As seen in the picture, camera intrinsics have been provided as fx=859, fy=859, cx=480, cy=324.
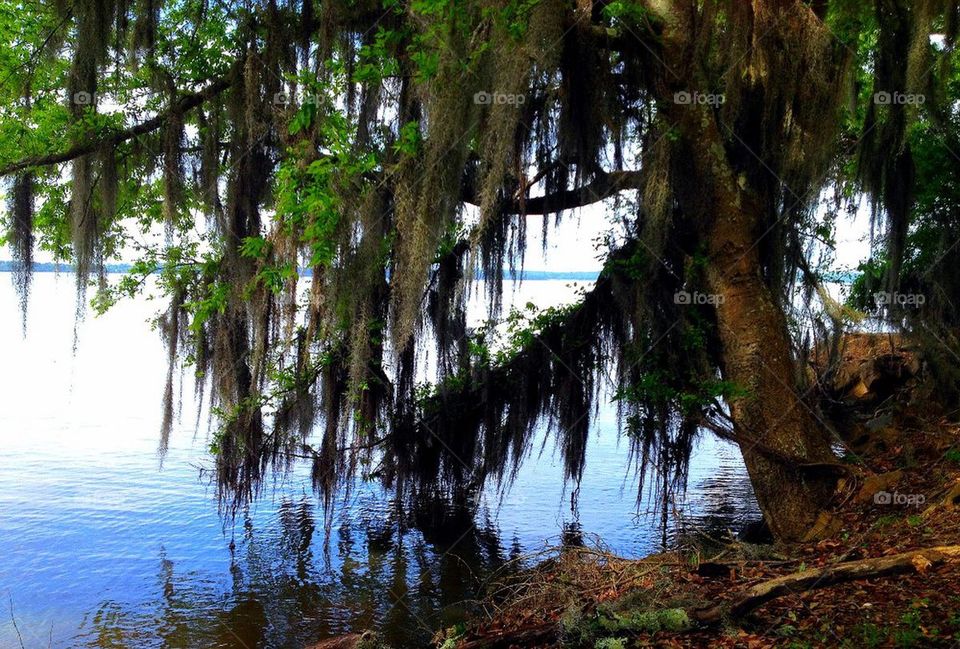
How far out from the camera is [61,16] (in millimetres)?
7008

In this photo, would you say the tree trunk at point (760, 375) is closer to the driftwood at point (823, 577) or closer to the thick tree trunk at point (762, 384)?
the thick tree trunk at point (762, 384)

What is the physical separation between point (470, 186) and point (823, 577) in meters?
4.24

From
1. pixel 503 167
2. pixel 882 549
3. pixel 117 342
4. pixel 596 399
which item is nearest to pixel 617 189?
pixel 503 167

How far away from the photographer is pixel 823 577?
4871mm

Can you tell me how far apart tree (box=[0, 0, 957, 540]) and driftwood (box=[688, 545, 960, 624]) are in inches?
59.8

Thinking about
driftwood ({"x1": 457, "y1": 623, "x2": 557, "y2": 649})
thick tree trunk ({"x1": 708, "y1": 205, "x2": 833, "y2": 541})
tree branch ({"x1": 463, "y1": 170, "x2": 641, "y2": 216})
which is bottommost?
driftwood ({"x1": 457, "y1": 623, "x2": 557, "y2": 649})

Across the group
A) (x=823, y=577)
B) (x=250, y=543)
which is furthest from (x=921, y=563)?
(x=250, y=543)

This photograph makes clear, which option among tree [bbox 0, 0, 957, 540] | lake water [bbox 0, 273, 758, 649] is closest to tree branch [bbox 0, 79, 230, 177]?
tree [bbox 0, 0, 957, 540]

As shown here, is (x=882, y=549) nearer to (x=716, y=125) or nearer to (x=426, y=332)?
(x=716, y=125)

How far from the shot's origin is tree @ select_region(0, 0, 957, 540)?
6520mm

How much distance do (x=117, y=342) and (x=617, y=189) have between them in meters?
35.5

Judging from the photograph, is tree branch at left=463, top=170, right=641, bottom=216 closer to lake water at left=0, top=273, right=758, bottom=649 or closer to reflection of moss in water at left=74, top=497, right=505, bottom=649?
lake water at left=0, top=273, right=758, bottom=649

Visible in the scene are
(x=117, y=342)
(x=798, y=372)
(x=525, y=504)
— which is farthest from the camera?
(x=117, y=342)

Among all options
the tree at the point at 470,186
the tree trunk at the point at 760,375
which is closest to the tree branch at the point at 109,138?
the tree at the point at 470,186
